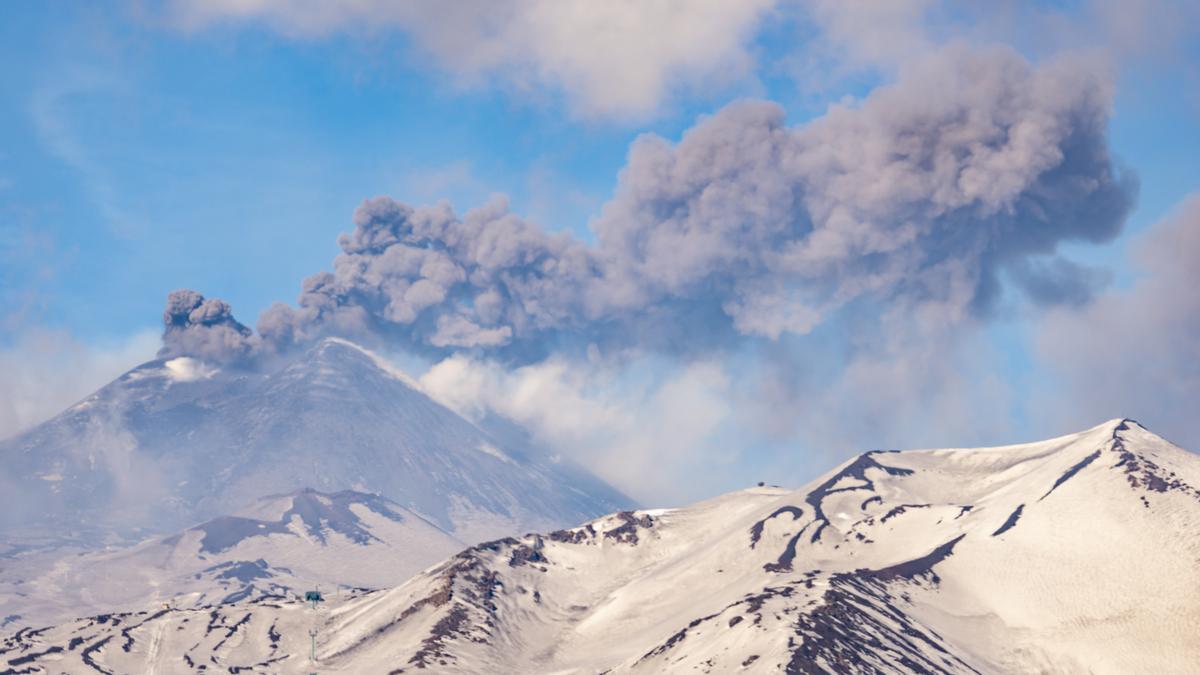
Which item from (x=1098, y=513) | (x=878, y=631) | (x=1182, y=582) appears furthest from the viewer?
(x=1098, y=513)

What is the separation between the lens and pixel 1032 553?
188375 mm

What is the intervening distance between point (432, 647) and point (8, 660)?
6000 centimetres

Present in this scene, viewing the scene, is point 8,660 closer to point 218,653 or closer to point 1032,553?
point 218,653

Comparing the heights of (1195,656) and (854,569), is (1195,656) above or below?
below

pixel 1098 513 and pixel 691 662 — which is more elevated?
pixel 1098 513

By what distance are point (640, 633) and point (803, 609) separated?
35024 millimetres

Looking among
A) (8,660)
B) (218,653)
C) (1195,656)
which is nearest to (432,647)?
(218,653)

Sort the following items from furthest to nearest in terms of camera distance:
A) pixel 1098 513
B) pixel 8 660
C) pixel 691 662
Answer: pixel 1098 513 → pixel 8 660 → pixel 691 662

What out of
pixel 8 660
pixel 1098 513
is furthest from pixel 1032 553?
pixel 8 660

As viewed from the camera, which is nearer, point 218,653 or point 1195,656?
point 1195,656

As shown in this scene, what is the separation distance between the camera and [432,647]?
17600 centimetres

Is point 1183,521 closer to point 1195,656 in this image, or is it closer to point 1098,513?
point 1098,513

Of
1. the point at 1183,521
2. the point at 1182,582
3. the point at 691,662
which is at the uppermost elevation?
the point at 1183,521

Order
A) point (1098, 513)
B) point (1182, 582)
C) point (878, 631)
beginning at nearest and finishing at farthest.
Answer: point (878, 631), point (1182, 582), point (1098, 513)
